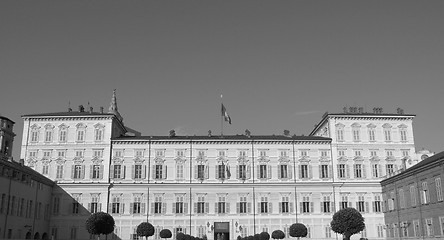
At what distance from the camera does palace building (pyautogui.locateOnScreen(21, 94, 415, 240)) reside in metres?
61.5

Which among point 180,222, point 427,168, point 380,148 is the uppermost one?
point 380,148

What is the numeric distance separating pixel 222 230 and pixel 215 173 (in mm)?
7660

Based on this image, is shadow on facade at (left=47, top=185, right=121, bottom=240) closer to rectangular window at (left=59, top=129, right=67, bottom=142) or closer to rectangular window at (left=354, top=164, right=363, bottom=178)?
rectangular window at (left=59, top=129, right=67, bottom=142)

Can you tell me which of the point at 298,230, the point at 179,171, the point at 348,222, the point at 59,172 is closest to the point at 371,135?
the point at 298,230

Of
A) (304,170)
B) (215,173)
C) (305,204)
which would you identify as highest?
(304,170)

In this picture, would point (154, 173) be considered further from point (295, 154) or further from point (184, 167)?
point (295, 154)

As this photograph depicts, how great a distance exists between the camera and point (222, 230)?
61469mm

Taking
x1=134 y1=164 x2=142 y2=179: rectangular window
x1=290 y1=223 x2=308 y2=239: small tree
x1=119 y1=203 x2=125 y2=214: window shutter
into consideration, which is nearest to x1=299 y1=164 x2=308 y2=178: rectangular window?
x1=290 y1=223 x2=308 y2=239: small tree

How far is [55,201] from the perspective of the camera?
6169 centimetres

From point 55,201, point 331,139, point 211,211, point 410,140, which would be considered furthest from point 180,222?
point 410,140

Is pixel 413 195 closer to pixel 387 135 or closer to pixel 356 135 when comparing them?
pixel 387 135

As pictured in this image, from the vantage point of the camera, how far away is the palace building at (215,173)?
6147cm

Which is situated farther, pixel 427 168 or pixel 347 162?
pixel 347 162

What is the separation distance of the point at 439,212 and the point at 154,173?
115ft
